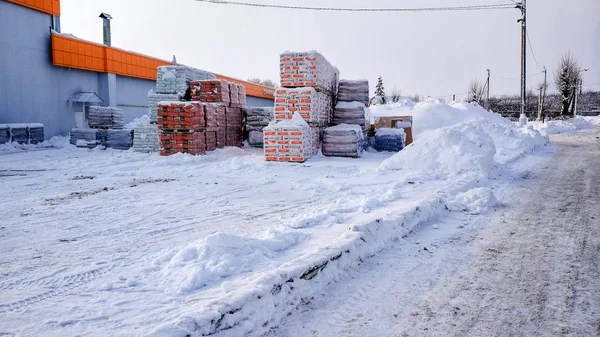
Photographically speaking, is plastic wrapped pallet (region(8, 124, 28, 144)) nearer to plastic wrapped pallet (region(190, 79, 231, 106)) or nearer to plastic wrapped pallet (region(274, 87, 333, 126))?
plastic wrapped pallet (region(190, 79, 231, 106))

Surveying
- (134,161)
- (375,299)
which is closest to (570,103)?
(134,161)

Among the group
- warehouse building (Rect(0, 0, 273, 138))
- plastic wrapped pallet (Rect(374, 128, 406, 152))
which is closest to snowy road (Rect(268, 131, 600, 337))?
plastic wrapped pallet (Rect(374, 128, 406, 152))

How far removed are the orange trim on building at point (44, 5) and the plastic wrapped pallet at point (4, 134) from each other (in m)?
6.06

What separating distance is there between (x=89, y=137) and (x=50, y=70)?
540 cm

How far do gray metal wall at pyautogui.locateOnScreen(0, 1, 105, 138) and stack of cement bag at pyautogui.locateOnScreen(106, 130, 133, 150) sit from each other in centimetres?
475

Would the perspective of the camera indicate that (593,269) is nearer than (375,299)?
No

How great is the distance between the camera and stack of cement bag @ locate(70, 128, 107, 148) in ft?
54.7

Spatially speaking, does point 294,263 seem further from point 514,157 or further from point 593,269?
point 514,157

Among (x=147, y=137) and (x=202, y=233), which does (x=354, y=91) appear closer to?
(x=147, y=137)

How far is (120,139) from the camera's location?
1658cm

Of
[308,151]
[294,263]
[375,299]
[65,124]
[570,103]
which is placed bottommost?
[375,299]

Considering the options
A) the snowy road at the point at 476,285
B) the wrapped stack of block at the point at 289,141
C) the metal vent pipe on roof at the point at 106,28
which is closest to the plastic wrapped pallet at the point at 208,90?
the wrapped stack of block at the point at 289,141

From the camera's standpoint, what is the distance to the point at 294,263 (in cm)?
336

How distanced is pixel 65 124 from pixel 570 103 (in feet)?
202
